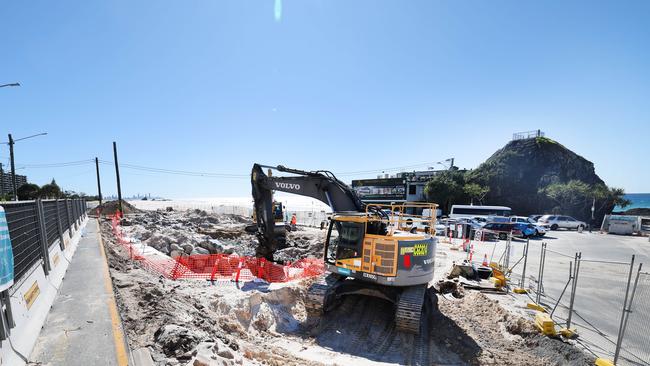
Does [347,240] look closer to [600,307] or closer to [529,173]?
[600,307]

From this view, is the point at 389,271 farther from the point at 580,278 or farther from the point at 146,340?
the point at 580,278

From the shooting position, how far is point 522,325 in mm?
7664

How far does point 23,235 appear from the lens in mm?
5172

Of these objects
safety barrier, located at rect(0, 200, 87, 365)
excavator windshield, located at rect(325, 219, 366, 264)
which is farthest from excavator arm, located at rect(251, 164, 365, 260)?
safety barrier, located at rect(0, 200, 87, 365)

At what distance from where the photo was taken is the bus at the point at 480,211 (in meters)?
35.4

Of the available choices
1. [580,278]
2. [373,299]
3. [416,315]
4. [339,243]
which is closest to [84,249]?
[339,243]

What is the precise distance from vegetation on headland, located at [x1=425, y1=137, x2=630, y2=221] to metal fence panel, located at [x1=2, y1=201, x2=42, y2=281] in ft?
166

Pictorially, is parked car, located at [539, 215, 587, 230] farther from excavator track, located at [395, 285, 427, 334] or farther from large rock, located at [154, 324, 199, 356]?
large rock, located at [154, 324, 199, 356]

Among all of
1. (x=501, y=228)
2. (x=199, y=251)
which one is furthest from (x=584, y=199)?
(x=199, y=251)

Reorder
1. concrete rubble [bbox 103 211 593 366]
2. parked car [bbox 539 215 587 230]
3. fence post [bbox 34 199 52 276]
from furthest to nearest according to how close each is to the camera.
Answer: parked car [bbox 539 215 587 230] → fence post [bbox 34 199 52 276] → concrete rubble [bbox 103 211 593 366]

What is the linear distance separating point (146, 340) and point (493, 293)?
1057 centimetres

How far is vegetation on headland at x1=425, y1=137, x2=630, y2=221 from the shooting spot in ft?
151

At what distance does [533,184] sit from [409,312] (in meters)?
58.1

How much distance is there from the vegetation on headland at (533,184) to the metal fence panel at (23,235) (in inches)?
1992
